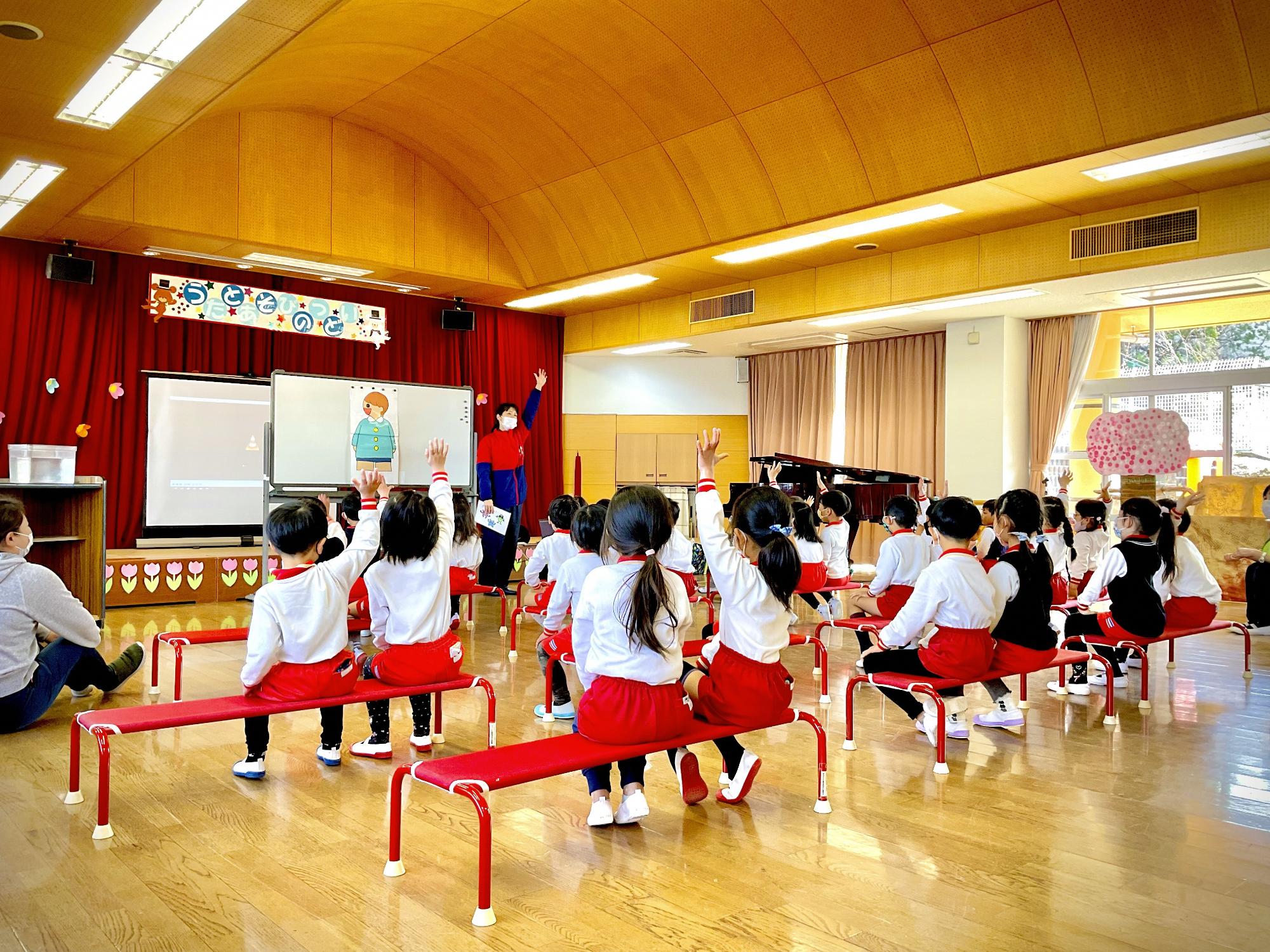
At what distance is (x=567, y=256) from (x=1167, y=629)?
6096mm

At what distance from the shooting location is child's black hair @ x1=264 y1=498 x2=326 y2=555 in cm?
358

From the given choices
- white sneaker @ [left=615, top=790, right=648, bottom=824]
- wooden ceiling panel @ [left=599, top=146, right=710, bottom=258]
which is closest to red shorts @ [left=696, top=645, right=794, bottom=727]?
white sneaker @ [left=615, top=790, right=648, bottom=824]

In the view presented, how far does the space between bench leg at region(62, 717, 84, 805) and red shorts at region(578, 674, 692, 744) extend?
5.76ft

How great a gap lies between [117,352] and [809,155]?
20.3 ft

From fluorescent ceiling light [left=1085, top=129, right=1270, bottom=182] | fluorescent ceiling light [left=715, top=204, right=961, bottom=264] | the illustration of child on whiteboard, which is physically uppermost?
fluorescent ceiling light [left=1085, top=129, right=1270, bottom=182]

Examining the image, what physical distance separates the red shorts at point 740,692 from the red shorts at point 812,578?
284cm

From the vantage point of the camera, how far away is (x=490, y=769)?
8.54 ft

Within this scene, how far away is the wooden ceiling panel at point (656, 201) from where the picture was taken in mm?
7691

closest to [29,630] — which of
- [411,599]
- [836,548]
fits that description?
[411,599]

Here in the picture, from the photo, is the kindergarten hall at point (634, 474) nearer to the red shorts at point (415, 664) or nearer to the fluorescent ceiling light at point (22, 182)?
the red shorts at point (415, 664)

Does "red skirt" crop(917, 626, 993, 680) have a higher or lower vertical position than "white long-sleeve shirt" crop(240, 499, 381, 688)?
lower

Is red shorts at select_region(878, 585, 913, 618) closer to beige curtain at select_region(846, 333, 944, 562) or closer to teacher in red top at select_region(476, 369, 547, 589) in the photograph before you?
teacher in red top at select_region(476, 369, 547, 589)

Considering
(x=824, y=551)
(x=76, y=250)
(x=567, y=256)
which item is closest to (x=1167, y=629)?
(x=824, y=551)

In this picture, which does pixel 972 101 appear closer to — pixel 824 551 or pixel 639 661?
pixel 824 551
